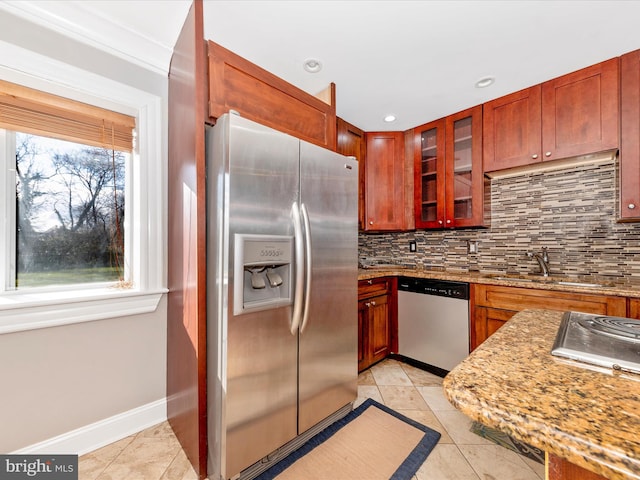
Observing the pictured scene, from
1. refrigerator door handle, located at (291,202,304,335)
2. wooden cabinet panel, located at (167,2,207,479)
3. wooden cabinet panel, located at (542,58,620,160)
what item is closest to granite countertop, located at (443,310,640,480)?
refrigerator door handle, located at (291,202,304,335)

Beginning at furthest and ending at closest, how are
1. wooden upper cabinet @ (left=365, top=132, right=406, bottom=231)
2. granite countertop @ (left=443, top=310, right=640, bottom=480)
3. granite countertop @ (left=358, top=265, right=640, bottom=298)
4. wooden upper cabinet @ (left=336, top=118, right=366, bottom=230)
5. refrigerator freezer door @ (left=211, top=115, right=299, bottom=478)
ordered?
wooden upper cabinet @ (left=365, top=132, right=406, bottom=231), wooden upper cabinet @ (left=336, top=118, right=366, bottom=230), granite countertop @ (left=358, top=265, right=640, bottom=298), refrigerator freezer door @ (left=211, top=115, right=299, bottom=478), granite countertop @ (left=443, top=310, right=640, bottom=480)

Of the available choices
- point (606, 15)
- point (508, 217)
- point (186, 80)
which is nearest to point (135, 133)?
point (186, 80)

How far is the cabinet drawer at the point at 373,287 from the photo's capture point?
7.53 ft

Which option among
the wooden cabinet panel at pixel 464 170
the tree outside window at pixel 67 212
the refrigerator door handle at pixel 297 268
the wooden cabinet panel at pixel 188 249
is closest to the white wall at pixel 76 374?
the wooden cabinet panel at pixel 188 249

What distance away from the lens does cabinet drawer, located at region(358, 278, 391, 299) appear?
7.53 ft

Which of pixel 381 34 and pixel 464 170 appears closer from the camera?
pixel 381 34

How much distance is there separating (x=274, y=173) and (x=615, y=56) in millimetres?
2401

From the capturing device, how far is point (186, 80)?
1464mm

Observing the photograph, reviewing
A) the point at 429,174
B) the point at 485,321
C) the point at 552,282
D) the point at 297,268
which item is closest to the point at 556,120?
the point at 429,174

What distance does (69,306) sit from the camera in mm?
1464

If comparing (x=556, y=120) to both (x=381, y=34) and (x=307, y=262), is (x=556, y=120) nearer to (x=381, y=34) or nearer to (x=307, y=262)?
(x=381, y=34)

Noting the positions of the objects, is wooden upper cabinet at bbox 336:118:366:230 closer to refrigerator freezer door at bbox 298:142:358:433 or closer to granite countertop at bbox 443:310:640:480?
refrigerator freezer door at bbox 298:142:358:433

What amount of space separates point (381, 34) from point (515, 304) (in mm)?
2016

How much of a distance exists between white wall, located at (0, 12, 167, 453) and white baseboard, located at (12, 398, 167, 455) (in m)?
0.02
